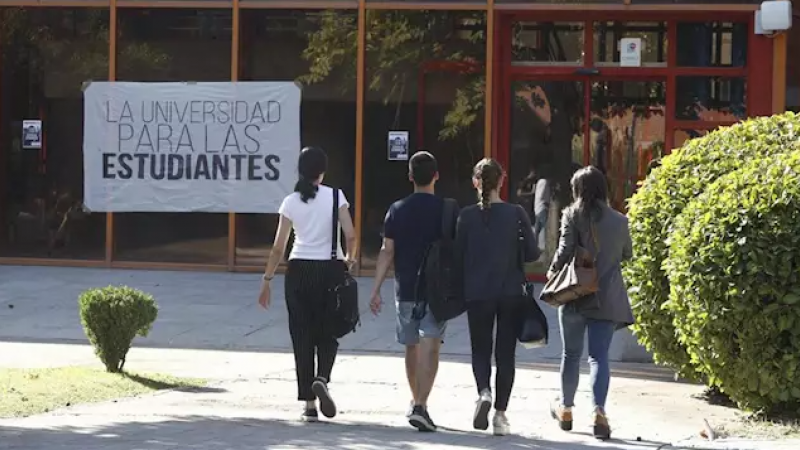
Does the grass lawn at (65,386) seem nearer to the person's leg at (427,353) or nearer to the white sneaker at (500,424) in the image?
the person's leg at (427,353)

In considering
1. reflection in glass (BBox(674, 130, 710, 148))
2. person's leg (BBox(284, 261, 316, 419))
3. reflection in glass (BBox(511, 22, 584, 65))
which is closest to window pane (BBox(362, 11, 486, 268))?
reflection in glass (BBox(511, 22, 584, 65))

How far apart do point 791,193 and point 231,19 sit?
36.0ft

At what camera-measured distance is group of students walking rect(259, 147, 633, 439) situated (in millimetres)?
9258

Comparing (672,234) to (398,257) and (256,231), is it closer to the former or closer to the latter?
(398,257)

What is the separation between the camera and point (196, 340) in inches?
559

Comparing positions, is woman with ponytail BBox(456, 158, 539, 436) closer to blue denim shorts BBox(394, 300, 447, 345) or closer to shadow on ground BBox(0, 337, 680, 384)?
blue denim shorts BBox(394, 300, 447, 345)

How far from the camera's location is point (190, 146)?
19312mm

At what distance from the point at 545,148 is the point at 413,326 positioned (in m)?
9.40

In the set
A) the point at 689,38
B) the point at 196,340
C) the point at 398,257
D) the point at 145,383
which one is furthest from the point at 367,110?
the point at 398,257

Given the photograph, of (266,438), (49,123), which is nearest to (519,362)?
→ (266,438)

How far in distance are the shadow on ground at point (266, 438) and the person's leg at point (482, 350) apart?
0.13 meters

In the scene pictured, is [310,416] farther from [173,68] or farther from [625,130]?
[173,68]

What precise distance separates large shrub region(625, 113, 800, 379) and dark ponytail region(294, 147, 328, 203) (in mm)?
2555

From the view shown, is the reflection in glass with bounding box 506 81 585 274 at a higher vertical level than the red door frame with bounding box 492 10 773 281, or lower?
lower
